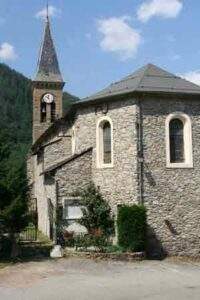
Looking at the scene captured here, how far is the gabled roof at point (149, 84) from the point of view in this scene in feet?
79.8

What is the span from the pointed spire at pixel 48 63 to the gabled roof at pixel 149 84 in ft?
69.2

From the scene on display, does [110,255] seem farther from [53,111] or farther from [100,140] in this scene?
[53,111]

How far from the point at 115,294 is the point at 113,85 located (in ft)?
46.0

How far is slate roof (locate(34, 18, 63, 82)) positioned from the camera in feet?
157


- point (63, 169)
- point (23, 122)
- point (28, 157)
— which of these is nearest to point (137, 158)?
point (63, 169)

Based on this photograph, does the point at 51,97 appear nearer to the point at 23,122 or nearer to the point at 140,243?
the point at 140,243

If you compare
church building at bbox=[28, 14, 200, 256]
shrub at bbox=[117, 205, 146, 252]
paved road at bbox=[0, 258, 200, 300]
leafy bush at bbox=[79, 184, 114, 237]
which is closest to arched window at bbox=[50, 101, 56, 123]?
church building at bbox=[28, 14, 200, 256]

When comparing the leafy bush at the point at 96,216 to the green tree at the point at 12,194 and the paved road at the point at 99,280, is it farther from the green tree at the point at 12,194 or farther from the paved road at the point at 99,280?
the green tree at the point at 12,194

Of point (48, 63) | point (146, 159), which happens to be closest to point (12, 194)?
point (146, 159)

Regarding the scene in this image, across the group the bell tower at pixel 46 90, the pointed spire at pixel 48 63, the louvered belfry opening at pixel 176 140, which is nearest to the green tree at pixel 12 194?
the louvered belfry opening at pixel 176 140

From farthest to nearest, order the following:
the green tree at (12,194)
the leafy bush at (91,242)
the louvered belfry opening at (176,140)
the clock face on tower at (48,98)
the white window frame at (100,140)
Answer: the clock face on tower at (48,98), the white window frame at (100,140), the louvered belfry opening at (176,140), the leafy bush at (91,242), the green tree at (12,194)

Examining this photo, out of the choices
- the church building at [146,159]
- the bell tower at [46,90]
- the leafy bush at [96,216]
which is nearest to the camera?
the church building at [146,159]

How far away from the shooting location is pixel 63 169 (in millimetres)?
24891

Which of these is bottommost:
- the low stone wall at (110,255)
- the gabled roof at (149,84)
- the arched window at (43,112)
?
the low stone wall at (110,255)
